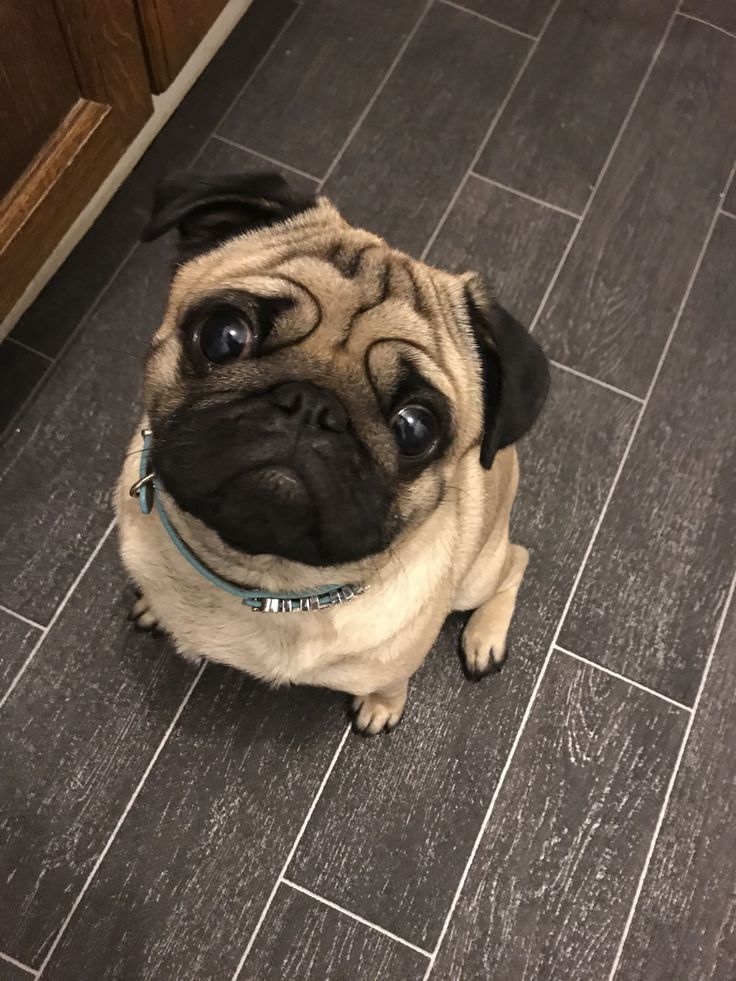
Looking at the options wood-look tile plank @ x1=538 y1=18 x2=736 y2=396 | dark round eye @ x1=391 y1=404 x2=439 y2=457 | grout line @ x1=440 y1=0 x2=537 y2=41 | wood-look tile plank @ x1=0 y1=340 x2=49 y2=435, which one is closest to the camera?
dark round eye @ x1=391 y1=404 x2=439 y2=457

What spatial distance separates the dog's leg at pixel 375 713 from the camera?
6.55 feet

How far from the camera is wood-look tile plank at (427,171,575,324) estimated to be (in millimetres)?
2529

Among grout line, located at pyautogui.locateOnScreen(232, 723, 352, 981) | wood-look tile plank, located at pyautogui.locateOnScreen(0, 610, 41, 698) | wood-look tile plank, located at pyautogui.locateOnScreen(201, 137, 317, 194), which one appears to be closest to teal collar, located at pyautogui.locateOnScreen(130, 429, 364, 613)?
grout line, located at pyautogui.locateOnScreen(232, 723, 352, 981)

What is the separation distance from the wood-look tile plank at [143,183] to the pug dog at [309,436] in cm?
96

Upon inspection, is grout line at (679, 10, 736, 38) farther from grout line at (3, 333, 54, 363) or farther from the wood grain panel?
grout line at (3, 333, 54, 363)

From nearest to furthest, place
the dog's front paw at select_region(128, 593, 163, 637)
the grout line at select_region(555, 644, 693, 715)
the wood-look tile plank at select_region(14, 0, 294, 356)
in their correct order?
the dog's front paw at select_region(128, 593, 163, 637) < the grout line at select_region(555, 644, 693, 715) < the wood-look tile plank at select_region(14, 0, 294, 356)

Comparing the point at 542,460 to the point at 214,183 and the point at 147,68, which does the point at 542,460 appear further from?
the point at 147,68

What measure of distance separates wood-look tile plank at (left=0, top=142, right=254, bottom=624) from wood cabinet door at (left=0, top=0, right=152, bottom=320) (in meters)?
0.27

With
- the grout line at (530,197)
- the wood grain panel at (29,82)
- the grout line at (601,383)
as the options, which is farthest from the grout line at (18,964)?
the grout line at (530,197)

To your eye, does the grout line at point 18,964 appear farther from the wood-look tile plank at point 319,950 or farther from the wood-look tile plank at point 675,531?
the wood-look tile plank at point 675,531

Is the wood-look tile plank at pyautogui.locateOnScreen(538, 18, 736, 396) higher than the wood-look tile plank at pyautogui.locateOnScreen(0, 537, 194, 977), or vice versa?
the wood-look tile plank at pyautogui.locateOnScreen(538, 18, 736, 396)

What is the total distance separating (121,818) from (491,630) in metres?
0.98

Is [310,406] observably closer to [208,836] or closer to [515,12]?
[208,836]

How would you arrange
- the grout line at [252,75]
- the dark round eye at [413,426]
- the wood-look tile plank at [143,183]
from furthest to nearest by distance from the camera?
the grout line at [252,75] → the wood-look tile plank at [143,183] → the dark round eye at [413,426]
